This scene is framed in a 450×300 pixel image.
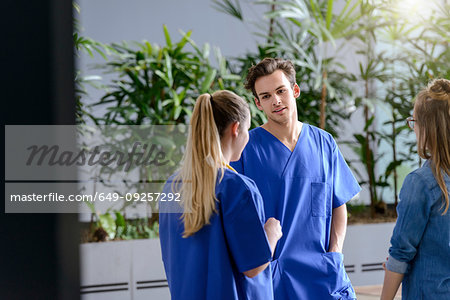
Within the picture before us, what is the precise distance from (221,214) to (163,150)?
7.71ft

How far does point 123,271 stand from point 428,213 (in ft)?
7.51

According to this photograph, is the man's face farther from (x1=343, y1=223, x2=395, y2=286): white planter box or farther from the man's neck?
(x1=343, y1=223, x2=395, y2=286): white planter box

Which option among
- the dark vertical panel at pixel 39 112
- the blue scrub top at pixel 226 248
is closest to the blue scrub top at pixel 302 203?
the blue scrub top at pixel 226 248

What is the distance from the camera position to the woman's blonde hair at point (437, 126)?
129cm

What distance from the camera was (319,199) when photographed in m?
1.70

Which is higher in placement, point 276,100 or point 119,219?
point 276,100

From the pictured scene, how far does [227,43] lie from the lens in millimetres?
4445

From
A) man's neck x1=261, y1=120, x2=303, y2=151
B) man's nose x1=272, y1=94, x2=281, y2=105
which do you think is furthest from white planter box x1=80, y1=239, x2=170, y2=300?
man's nose x1=272, y1=94, x2=281, y2=105

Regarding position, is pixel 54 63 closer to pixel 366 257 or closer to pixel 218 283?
pixel 218 283

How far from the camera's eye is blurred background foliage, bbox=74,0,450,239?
3396 mm

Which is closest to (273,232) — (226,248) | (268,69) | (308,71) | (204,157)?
(226,248)

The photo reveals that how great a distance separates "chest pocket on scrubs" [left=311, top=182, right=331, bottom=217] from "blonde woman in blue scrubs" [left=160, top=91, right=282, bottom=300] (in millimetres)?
513

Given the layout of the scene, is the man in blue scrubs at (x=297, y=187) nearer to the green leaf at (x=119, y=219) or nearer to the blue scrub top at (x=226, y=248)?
the blue scrub top at (x=226, y=248)

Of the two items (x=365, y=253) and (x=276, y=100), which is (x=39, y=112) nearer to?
(x=276, y=100)
